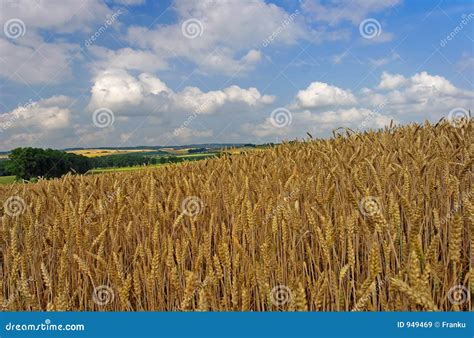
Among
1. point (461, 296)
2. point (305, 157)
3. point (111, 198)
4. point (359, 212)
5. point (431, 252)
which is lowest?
point (461, 296)

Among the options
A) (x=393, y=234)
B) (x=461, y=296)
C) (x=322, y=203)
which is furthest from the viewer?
(x=322, y=203)

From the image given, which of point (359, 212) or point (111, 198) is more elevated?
point (111, 198)

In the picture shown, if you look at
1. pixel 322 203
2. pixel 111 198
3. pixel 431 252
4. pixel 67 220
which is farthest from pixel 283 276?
pixel 111 198

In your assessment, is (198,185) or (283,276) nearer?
(283,276)

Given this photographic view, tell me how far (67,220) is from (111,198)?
660 millimetres

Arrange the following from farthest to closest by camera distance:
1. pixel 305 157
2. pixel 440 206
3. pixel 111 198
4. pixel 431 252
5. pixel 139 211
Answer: pixel 305 157 < pixel 111 198 < pixel 139 211 < pixel 440 206 < pixel 431 252

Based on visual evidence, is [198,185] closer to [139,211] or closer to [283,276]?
[139,211]

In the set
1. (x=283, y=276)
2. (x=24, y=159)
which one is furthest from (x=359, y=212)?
(x=24, y=159)

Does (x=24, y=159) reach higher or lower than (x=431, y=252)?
higher

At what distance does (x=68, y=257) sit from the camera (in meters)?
2.41

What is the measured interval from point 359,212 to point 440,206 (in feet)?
2.07

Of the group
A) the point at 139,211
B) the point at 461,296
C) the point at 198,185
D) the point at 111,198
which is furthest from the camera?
the point at 198,185

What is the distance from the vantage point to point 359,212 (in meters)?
2.23

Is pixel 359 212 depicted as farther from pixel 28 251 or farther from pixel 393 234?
pixel 28 251
